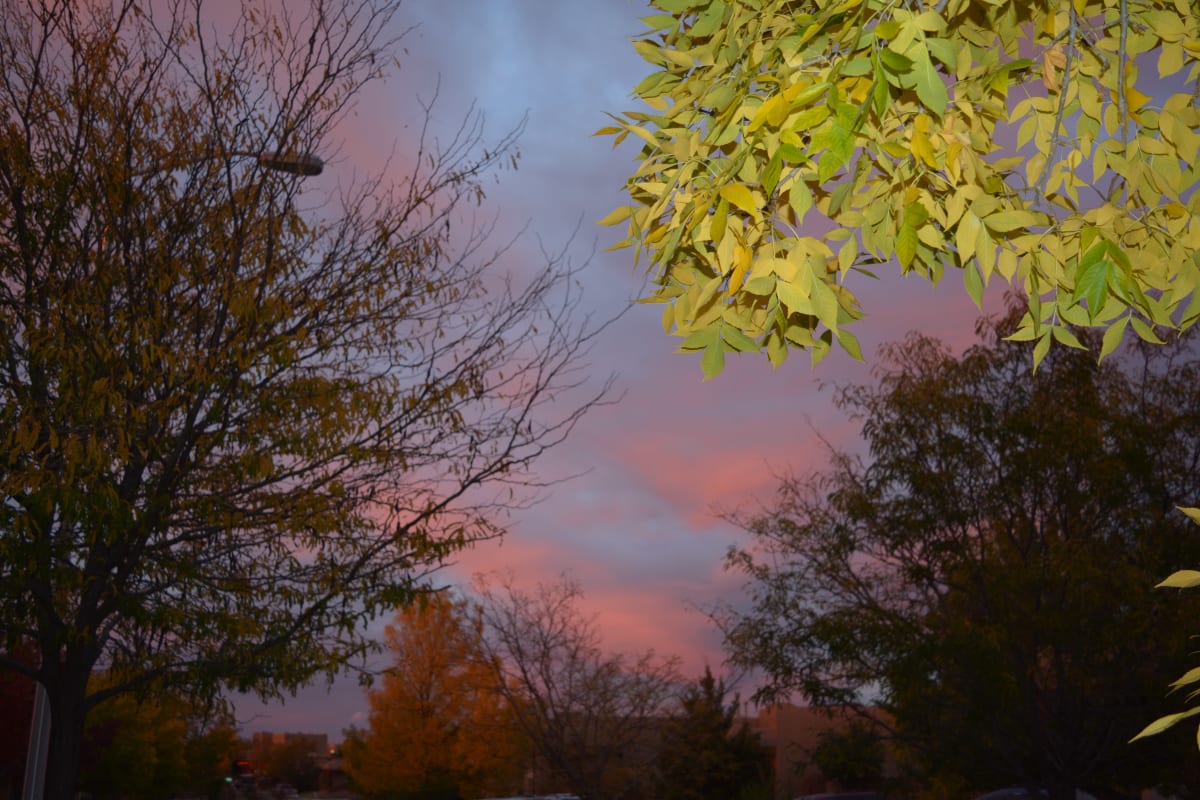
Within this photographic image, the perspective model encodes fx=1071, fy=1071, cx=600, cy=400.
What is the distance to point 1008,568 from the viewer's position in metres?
15.9

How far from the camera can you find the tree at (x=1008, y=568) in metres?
15.1

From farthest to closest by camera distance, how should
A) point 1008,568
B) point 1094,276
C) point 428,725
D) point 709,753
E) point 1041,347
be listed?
point 428,725 → point 709,753 → point 1008,568 → point 1041,347 → point 1094,276

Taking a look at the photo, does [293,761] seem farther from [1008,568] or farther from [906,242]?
[906,242]

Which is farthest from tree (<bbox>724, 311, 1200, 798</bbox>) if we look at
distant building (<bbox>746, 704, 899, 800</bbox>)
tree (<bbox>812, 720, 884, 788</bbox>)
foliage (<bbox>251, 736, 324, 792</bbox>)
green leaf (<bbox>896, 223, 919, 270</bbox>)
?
foliage (<bbox>251, 736, 324, 792</bbox>)

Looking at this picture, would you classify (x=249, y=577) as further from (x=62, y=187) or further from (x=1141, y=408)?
(x=1141, y=408)

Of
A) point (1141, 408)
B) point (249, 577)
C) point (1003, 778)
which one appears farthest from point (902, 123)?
point (1003, 778)

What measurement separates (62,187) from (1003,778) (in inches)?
701

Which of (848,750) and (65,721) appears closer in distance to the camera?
(65,721)

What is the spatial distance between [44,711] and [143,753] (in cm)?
3312

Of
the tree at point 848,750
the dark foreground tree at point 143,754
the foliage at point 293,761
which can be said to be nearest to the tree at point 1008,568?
the tree at point 848,750

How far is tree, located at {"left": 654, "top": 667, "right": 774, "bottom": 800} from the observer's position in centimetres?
2745

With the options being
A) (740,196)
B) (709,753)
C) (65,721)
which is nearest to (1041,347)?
(740,196)

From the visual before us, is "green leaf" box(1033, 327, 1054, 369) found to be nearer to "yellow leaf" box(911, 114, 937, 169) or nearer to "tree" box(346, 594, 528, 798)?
"yellow leaf" box(911, 114, 937, 169)

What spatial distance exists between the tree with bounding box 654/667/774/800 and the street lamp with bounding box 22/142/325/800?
60.7 feet
